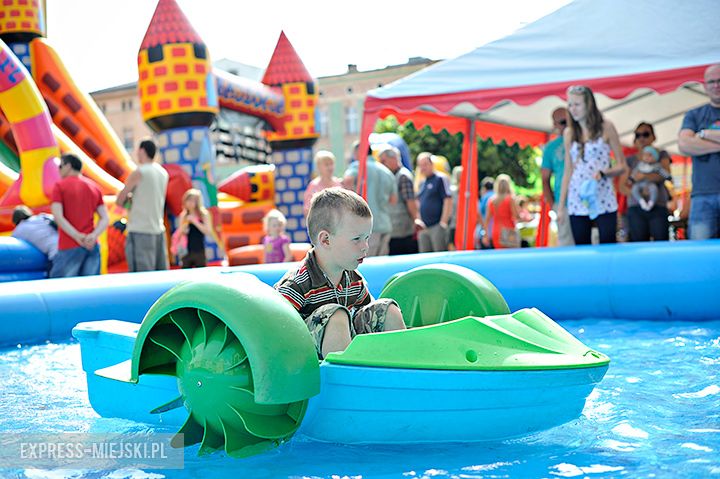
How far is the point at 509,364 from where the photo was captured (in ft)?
6.75

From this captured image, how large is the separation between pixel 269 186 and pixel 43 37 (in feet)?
13.4

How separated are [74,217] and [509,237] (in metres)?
4.77

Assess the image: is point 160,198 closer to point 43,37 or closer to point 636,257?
point 636,257

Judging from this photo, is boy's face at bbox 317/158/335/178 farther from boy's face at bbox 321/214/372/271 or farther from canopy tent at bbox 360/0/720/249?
boy's face at bbox 321/214/372/271

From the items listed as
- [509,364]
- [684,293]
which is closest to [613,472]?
[509,364]

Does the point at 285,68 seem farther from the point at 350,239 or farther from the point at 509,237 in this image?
the point at 350,239

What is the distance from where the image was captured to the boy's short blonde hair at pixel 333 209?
7.93ft

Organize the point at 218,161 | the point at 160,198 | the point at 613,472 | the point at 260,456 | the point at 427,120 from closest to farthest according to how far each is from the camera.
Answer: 1. the point at 613,472
2. the point at 260,456
3. the point at 160,198
4. the point at 427,120
5. the point at 218,161

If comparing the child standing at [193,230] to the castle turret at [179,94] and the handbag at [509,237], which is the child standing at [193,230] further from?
the handbag at [509,237]

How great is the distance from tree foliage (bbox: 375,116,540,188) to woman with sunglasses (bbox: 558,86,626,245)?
2169 centimetres

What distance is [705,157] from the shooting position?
5270 millimetres

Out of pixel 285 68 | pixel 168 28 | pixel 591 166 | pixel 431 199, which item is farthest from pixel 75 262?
pixel 285 68

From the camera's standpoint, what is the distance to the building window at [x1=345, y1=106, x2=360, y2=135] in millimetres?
36625

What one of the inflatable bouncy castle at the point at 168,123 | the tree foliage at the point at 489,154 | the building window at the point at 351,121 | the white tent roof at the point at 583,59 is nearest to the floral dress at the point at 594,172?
the white tent roof at the point at 583,59
